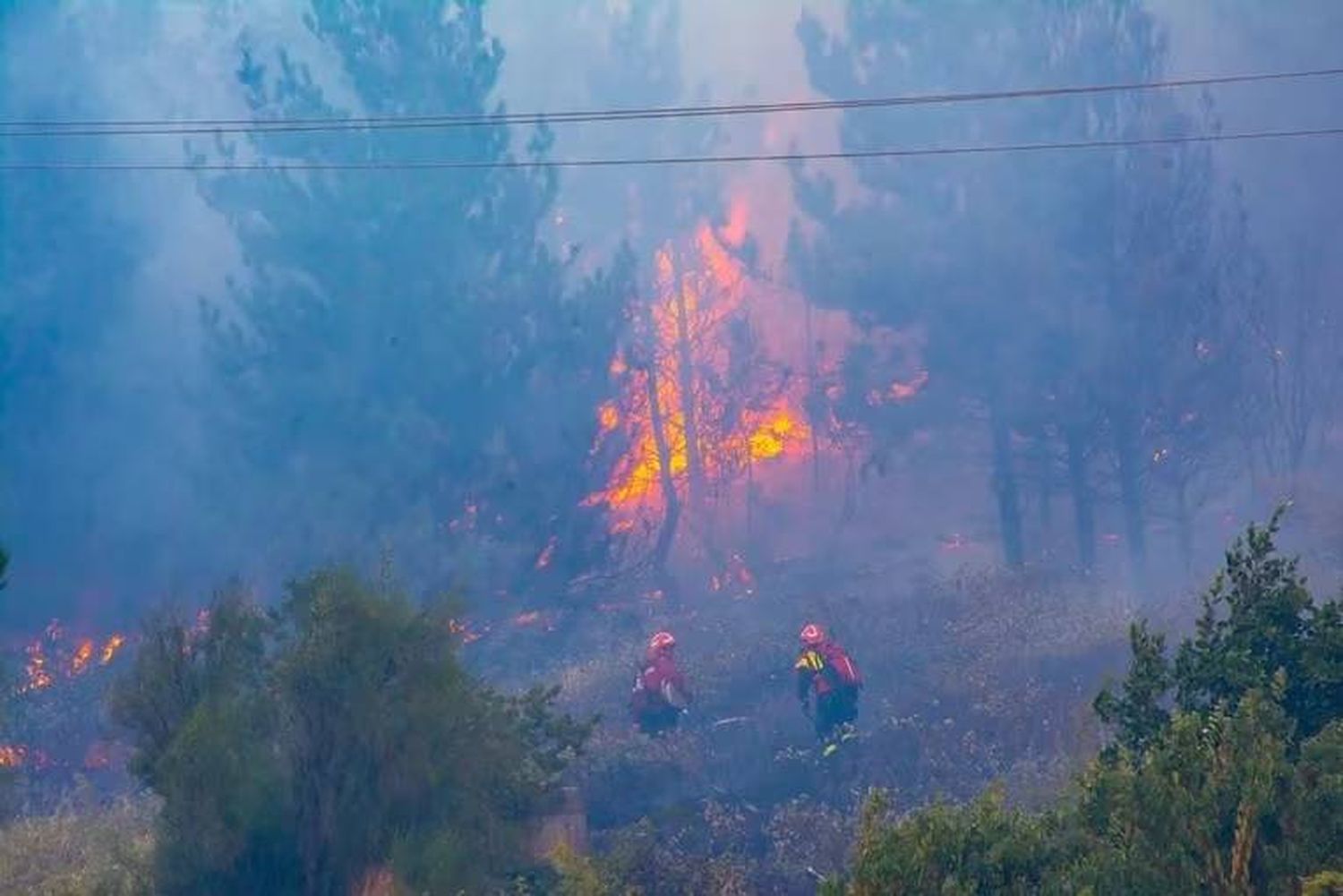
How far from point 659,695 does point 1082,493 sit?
501 inches

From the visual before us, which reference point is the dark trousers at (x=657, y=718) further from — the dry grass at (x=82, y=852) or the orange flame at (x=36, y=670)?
the orange flame at (x=36, y=670)

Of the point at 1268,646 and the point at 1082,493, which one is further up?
the point at 1082,493

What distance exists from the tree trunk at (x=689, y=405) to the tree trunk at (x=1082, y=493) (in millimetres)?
8102

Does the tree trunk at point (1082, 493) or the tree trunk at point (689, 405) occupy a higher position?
the tree trunk at point (689, 405)

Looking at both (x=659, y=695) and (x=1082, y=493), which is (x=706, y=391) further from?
(x=659, y=695)

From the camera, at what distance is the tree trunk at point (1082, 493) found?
23.0 metres

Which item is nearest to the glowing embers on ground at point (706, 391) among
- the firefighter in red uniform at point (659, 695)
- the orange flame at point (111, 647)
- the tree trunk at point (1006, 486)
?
the tree trunk at point (1006, 486)

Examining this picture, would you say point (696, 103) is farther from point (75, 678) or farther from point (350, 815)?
point (350, 815)

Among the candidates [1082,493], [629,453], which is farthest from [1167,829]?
[1082,493]

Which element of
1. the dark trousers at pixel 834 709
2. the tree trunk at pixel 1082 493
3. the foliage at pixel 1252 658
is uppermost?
the tree trunk at pixel 1082 493

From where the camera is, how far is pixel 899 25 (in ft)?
85.5

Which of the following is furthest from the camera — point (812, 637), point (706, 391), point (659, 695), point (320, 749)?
point (706, 391)

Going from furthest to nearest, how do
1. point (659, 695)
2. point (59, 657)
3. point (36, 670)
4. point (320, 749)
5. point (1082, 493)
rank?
1. point (1082, 493)
2. point (59, 657)
3. point (36, 670)
4. point (659, 695)
5. point (320, 749)

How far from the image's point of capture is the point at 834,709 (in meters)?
12.4
